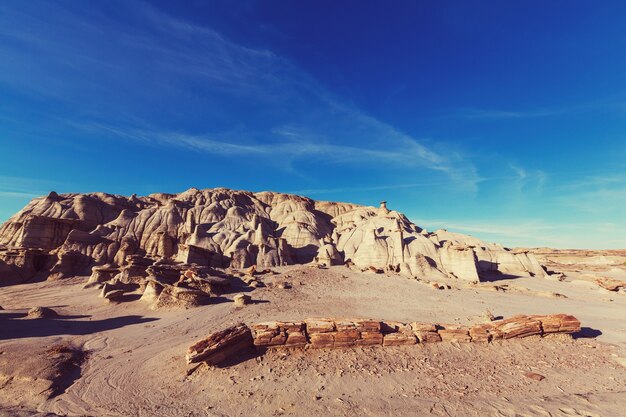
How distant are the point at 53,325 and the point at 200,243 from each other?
39.4m

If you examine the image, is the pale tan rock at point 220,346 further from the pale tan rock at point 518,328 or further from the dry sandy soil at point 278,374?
the pale tan rock at point 518,328

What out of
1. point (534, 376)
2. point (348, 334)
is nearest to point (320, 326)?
point (348, 334)

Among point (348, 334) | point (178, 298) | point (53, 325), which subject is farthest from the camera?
point (178, 298)

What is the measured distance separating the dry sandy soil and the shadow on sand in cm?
9

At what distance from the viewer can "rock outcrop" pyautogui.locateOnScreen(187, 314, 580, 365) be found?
1257cm

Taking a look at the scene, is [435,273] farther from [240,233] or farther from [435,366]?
[240,233]

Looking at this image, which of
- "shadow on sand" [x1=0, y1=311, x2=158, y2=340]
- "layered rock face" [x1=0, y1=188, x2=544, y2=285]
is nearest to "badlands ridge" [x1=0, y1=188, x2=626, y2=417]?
"shadow on sand" [x1=0, y1=311, x2=158, y2=340]

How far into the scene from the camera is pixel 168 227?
65000 mm

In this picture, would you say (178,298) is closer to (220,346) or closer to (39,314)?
(39,314)

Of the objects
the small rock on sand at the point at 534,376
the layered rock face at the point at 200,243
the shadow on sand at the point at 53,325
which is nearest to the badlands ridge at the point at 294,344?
the small rock on sand at the point at 534,376

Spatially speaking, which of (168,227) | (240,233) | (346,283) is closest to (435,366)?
(346,283)

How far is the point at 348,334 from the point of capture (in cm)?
1412

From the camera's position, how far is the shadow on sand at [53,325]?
16.6m

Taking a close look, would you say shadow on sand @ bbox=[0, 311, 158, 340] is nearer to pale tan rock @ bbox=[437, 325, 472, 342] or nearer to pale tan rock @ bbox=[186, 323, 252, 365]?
pale tan rock @ bbox=[186, 323, 252, 365]
